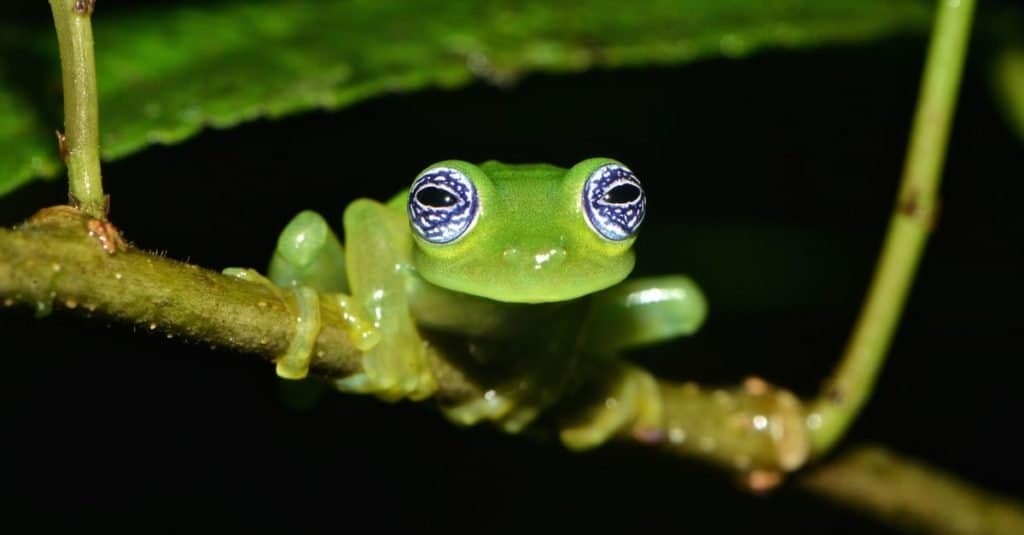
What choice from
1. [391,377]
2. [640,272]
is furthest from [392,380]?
[640,272]

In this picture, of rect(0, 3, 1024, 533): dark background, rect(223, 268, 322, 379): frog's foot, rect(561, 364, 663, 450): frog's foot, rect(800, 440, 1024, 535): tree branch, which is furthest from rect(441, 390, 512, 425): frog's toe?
rect(0, 3, 1024, 533): dark background

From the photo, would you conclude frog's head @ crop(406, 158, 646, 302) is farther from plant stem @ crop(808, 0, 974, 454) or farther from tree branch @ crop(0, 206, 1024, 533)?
plant stem @ crop(808, 0, 974, 454)

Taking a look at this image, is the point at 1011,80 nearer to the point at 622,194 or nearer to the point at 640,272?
the point at 640,272

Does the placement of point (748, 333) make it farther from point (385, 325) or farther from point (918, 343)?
point (385, 325)

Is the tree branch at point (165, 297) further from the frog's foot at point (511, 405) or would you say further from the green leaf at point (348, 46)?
the green leaf at point (348, 46)

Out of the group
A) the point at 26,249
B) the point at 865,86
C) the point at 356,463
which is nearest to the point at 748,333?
the point at 865,86

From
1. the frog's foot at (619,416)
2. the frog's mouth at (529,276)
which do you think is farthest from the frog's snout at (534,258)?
the frog's foot at (619,416)
